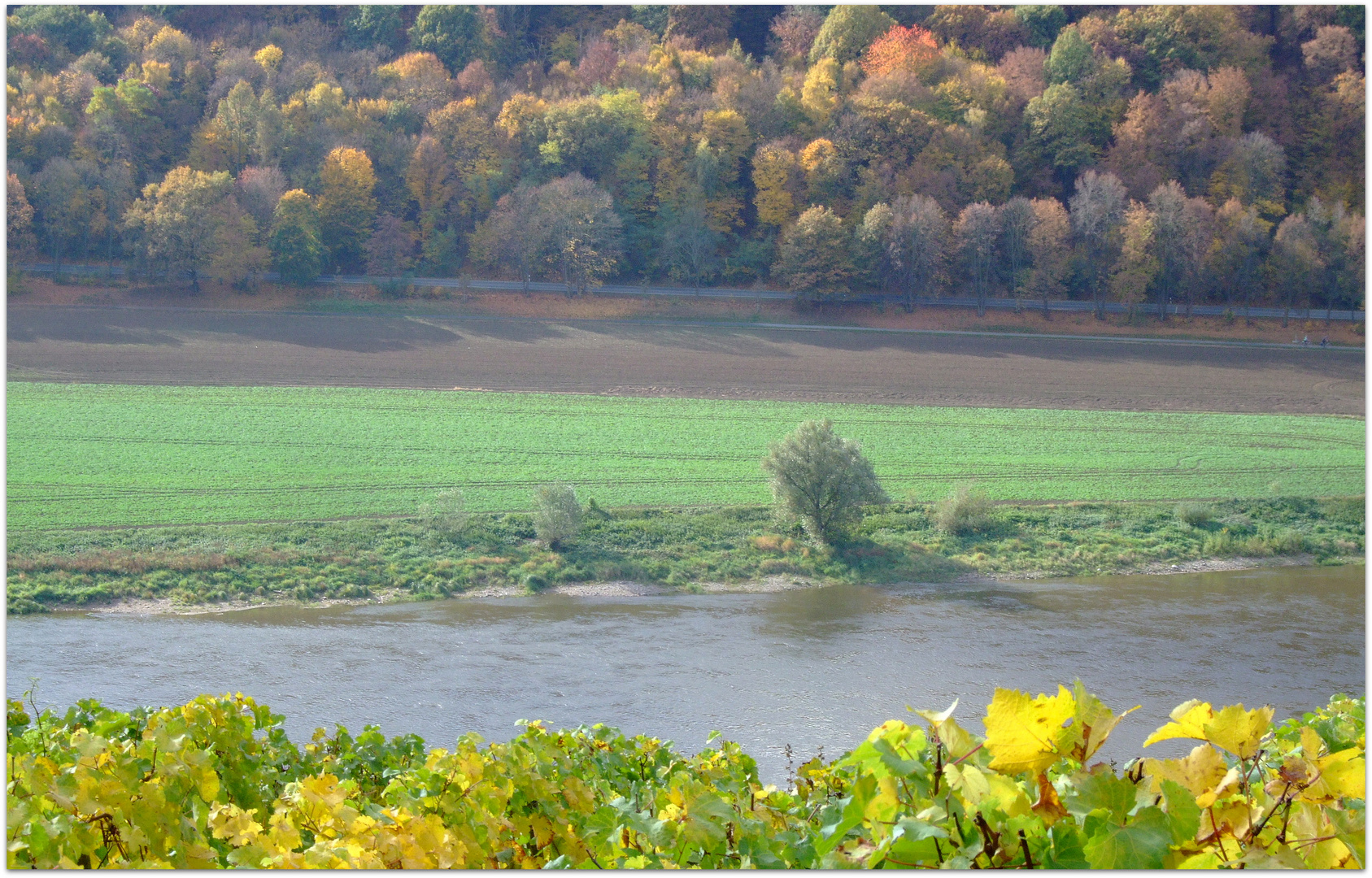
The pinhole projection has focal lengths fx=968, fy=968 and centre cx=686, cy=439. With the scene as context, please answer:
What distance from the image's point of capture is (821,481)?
23.5m

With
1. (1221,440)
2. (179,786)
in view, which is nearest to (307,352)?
(1221,440)

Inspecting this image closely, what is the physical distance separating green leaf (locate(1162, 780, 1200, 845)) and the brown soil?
40254 mm

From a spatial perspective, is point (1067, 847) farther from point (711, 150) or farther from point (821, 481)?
point (711, 150)

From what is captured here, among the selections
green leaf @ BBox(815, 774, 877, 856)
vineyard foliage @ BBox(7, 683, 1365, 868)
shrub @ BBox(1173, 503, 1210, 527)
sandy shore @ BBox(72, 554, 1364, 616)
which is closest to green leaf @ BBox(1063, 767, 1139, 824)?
vineyard foliage @ BBox(7, 683, 1365, 868)

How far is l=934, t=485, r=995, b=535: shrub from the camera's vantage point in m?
24.8

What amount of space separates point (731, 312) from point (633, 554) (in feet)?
69.5

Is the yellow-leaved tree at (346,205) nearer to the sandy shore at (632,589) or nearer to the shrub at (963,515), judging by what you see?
the sandy shore at (632,589)

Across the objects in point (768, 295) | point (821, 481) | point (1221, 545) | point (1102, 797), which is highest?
point (768, 295)

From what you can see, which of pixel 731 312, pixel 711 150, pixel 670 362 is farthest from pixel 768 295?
pixel 670 362

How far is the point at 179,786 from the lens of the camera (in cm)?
324

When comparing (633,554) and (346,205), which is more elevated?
(346,205)

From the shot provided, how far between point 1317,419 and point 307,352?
36354 millimetres

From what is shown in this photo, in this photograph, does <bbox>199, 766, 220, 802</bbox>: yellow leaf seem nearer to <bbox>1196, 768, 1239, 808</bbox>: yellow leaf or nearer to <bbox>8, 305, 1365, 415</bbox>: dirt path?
<bbox>1196, 768, 1239, 808</bbox>: yellow leaf

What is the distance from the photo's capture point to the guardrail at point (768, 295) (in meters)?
39.6
